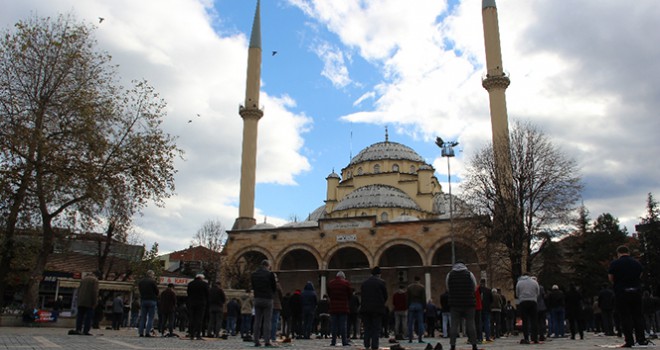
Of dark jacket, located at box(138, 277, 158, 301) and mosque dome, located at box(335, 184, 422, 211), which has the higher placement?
mosque dome, located at box(335, 184, 422, 211)

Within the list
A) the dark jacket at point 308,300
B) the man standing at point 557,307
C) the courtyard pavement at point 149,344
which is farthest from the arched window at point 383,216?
the courtyard pavement at point 149,344

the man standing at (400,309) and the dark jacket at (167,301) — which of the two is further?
the dark jacket at (167,301)

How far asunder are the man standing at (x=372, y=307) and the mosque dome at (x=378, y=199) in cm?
2906

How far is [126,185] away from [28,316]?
15.6ft

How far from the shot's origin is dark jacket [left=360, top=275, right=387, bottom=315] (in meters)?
7.95

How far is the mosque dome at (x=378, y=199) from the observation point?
123 feet

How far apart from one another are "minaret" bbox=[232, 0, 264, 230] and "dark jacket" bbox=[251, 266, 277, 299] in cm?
2782

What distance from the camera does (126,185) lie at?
57.6 feet

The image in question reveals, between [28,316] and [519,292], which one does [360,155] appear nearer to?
[28,316]

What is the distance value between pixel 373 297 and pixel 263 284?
1.67 meters

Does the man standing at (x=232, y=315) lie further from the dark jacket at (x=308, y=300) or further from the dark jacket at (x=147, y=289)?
the dark jacket at (x=147, y=289)

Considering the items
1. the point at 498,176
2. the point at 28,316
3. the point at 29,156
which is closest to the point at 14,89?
the point at 29,156

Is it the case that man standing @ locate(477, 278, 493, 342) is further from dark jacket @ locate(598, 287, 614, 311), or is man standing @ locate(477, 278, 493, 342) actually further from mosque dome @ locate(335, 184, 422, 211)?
mosque dome @ locate(335, 184, 422, 211)

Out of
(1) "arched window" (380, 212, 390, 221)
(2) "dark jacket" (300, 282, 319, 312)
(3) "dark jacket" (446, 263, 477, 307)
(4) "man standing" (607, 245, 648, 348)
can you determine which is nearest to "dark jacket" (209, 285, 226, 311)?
(2) "dark jacket" (300, 282, 319, 312)
